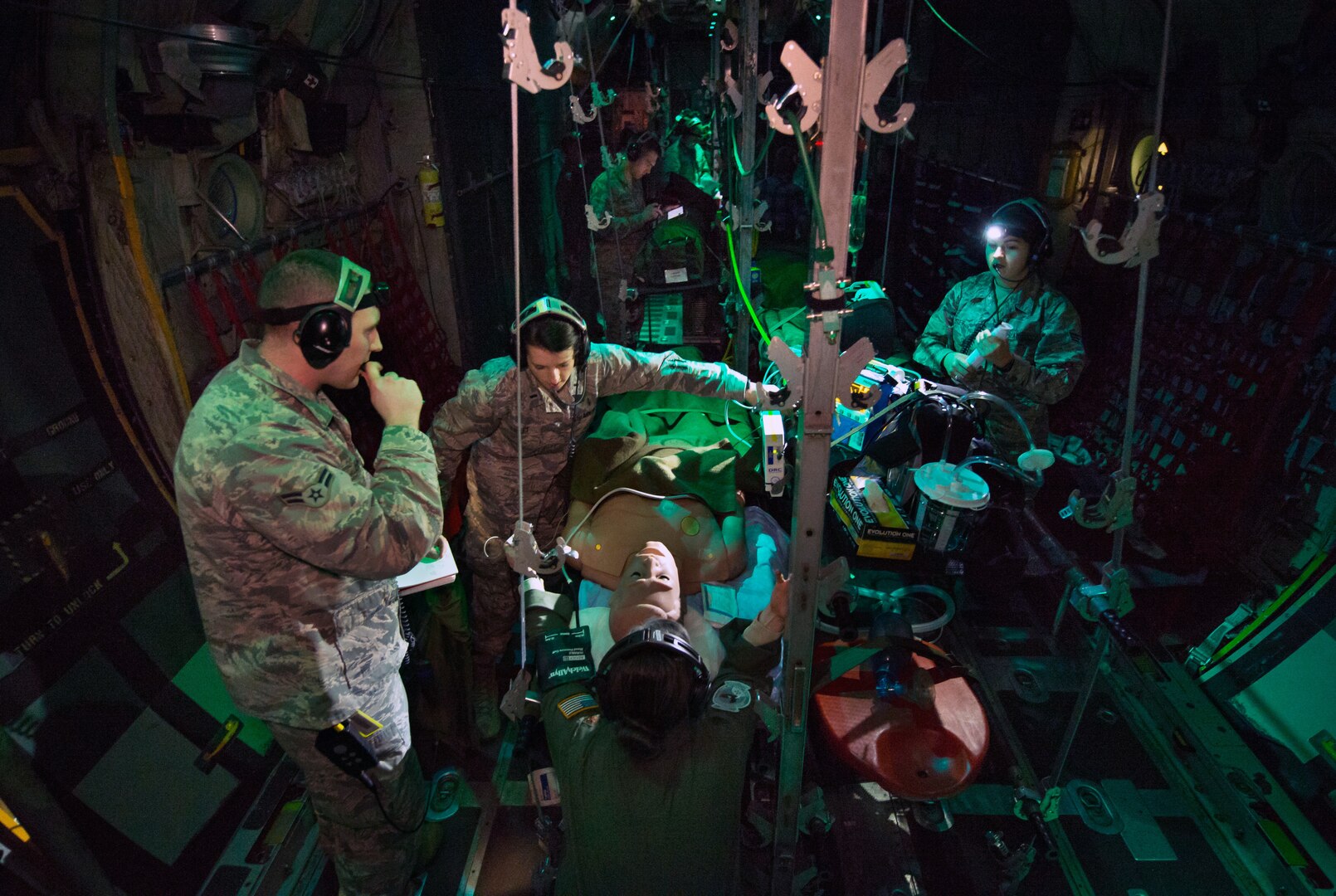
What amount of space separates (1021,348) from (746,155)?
6.85 ft

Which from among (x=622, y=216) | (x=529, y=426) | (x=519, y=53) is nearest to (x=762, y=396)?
(x=529, y=426)

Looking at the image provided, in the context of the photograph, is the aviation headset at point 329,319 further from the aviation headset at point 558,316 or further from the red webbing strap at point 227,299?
the red webbing strap at point 227,299

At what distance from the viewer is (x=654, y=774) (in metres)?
1.89

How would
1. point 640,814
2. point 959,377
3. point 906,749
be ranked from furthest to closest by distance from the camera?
point 959,377 → point 906,749 → point 640,814

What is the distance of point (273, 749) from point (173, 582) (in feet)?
3.09

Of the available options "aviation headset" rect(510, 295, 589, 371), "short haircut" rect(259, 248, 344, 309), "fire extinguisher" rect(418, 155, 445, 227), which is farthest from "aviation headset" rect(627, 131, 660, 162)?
"short haircut" rect(259, 248, 344, 309)

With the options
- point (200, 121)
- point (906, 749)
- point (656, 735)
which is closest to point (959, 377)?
point (906, 749)

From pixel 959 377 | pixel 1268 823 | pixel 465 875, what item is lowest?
pixel 465 875

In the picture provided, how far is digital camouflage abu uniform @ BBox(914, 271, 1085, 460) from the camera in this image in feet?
12.7

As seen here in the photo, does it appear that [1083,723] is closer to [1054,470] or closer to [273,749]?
[1054,470]

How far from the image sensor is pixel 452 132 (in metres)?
5.54

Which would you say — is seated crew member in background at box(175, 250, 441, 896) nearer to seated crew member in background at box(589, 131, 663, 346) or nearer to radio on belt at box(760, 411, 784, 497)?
radio on belt at box(760, 411, 784, 497)

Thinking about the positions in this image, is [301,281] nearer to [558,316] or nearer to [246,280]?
[558,316]

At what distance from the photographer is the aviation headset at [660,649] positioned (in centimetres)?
196
